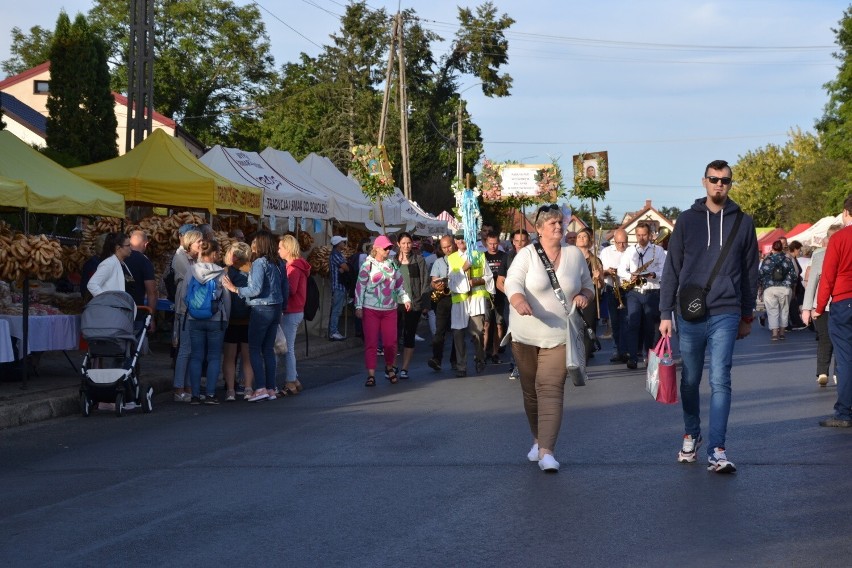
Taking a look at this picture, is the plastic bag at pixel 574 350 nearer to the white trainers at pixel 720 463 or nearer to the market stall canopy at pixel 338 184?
the white trainers at pixel 720 463

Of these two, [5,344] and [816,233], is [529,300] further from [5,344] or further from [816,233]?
[816,233]

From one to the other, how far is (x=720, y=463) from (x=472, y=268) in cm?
886

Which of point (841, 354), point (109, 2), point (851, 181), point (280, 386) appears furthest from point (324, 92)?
point (841, 354)

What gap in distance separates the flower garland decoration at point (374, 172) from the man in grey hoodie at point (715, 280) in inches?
703

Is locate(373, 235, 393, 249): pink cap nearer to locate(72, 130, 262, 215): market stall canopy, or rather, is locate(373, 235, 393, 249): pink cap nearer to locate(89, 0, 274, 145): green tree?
locate(72, 130, 262, 215): market stall canopy

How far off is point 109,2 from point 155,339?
2151 inches

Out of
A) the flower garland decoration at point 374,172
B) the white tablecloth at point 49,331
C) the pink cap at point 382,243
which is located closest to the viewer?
the white tablecloth at point 49,331

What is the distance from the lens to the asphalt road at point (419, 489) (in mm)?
6102

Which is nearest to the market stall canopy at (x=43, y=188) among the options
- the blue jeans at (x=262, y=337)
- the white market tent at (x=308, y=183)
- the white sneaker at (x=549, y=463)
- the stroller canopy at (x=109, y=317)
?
the stroller canopy at (x=109, y=317)

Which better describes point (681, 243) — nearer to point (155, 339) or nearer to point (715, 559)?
point (715, 559)

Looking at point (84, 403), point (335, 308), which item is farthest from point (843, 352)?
point (335, 308)

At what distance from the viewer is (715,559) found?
580 centimetres

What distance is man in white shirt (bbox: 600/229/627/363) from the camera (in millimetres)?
17992

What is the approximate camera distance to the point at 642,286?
17125 mm
